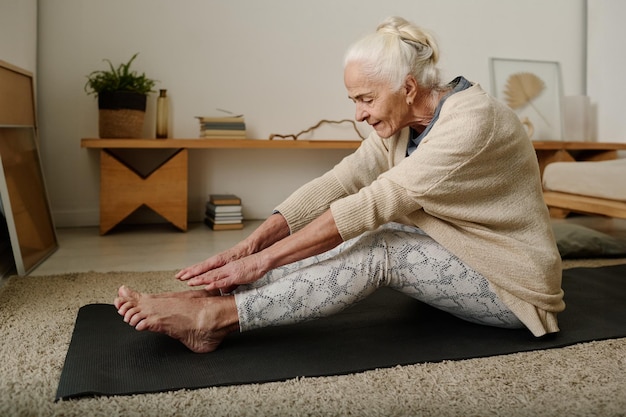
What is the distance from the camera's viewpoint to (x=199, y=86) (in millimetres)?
3967

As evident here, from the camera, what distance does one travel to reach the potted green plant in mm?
3502

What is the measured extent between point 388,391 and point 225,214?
2510 millimetres

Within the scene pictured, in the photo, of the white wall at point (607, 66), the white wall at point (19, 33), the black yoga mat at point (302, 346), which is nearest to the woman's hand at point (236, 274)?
the black yoga mat at point (302, 346)

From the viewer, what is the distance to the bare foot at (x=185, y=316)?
60.1 inches

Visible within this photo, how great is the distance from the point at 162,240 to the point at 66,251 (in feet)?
1.75

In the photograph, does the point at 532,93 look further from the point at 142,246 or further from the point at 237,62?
the point at 142,246

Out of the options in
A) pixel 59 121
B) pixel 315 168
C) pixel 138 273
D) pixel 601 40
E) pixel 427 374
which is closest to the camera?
pixel 427 374

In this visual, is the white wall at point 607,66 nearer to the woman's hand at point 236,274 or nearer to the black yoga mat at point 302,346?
the black yoga mat at point 302,346

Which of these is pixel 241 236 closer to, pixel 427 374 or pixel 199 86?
pixel 199 86

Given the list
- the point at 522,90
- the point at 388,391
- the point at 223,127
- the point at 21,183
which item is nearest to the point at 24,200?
the point at 21,183

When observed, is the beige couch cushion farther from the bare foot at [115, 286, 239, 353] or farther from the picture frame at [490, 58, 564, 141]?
the bare foot at [115, 286, 239, 353]

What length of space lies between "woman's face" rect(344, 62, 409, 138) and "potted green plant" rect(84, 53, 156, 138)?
6.94 ft

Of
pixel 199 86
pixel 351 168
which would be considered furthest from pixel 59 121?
pixel 351 168

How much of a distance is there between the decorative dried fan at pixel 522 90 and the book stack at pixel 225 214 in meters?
2.21
